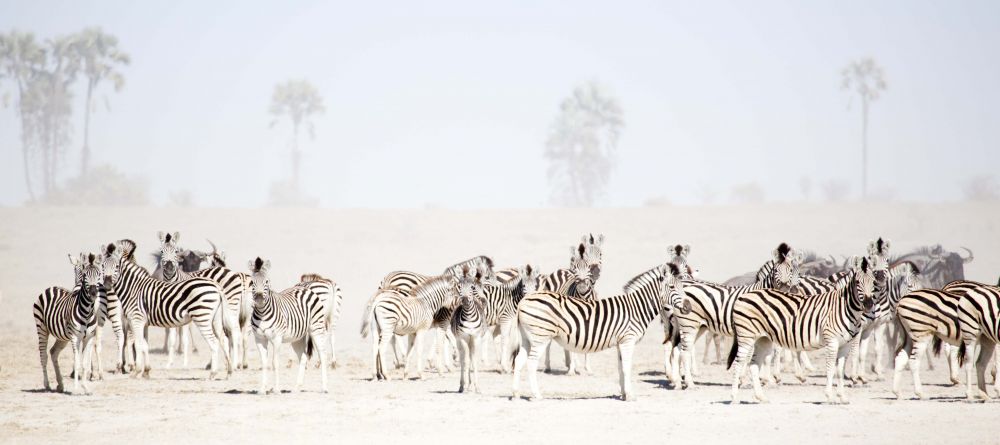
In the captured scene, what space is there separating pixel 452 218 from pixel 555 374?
3878cm

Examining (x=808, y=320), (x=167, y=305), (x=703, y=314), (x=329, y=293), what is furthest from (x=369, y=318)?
(x=808, y=320)

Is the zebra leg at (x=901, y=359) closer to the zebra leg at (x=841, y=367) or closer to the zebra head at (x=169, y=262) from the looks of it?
the zebra leg at (x=841, y=367)

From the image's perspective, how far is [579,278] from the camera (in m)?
18.2

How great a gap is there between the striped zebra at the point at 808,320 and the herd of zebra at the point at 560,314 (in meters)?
0.02

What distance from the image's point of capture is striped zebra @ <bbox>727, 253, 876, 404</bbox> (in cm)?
1474

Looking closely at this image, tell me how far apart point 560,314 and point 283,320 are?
Answer: 13.2ft

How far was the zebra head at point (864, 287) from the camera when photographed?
14.7 metres

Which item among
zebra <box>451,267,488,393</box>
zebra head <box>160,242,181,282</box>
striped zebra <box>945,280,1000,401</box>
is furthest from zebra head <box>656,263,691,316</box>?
zebra head <box>160,242,181,282</box>

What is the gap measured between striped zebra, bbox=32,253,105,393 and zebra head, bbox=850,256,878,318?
10.7 meters

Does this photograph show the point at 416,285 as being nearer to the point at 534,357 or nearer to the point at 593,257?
the point at 593,257

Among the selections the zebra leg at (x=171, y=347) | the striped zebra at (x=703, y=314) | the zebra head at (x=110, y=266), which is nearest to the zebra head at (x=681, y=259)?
the striped zebra at (x=703, y=314)

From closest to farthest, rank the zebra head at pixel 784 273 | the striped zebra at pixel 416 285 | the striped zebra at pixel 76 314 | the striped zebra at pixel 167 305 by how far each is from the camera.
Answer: the striped zebra at pixel 76 314 → the zebra head at pixel 784 273 → the striped zebra at pixel 167 305 → the striped zebra at pixel 416 285

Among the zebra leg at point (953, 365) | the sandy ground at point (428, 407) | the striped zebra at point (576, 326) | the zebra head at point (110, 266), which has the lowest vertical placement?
the sandy ground at point (428, 407)

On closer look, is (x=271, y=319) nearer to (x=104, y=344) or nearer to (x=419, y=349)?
(x=419, y=349)
